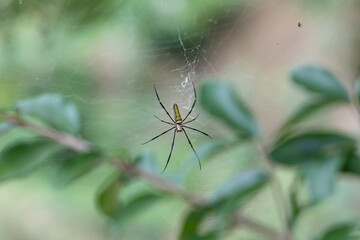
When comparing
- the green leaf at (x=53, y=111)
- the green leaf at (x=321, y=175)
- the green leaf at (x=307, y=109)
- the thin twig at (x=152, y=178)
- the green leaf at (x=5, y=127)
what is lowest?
the green leaf at (x=321, y=175)

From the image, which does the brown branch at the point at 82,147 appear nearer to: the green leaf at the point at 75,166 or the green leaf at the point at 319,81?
the green leaf at the point at 75,166

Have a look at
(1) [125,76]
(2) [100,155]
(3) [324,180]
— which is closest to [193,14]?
Answer: (1) [125,76]

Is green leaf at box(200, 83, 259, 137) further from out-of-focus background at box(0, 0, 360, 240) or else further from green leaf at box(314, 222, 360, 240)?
out-of-focus background at box(0, 0, 360, 240)

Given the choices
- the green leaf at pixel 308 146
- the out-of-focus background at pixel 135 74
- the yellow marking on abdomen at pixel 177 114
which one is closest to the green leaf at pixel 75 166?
the green leaf at pixel 308 146

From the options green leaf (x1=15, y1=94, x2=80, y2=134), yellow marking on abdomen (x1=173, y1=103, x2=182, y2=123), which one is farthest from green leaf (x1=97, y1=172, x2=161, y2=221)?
yellow marking on abdomen (x1=173, y1=103, x2=182, y2=123)

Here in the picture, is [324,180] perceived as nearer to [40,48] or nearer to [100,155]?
[100,155]

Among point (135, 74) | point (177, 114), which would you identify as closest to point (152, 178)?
point (177, 114)
